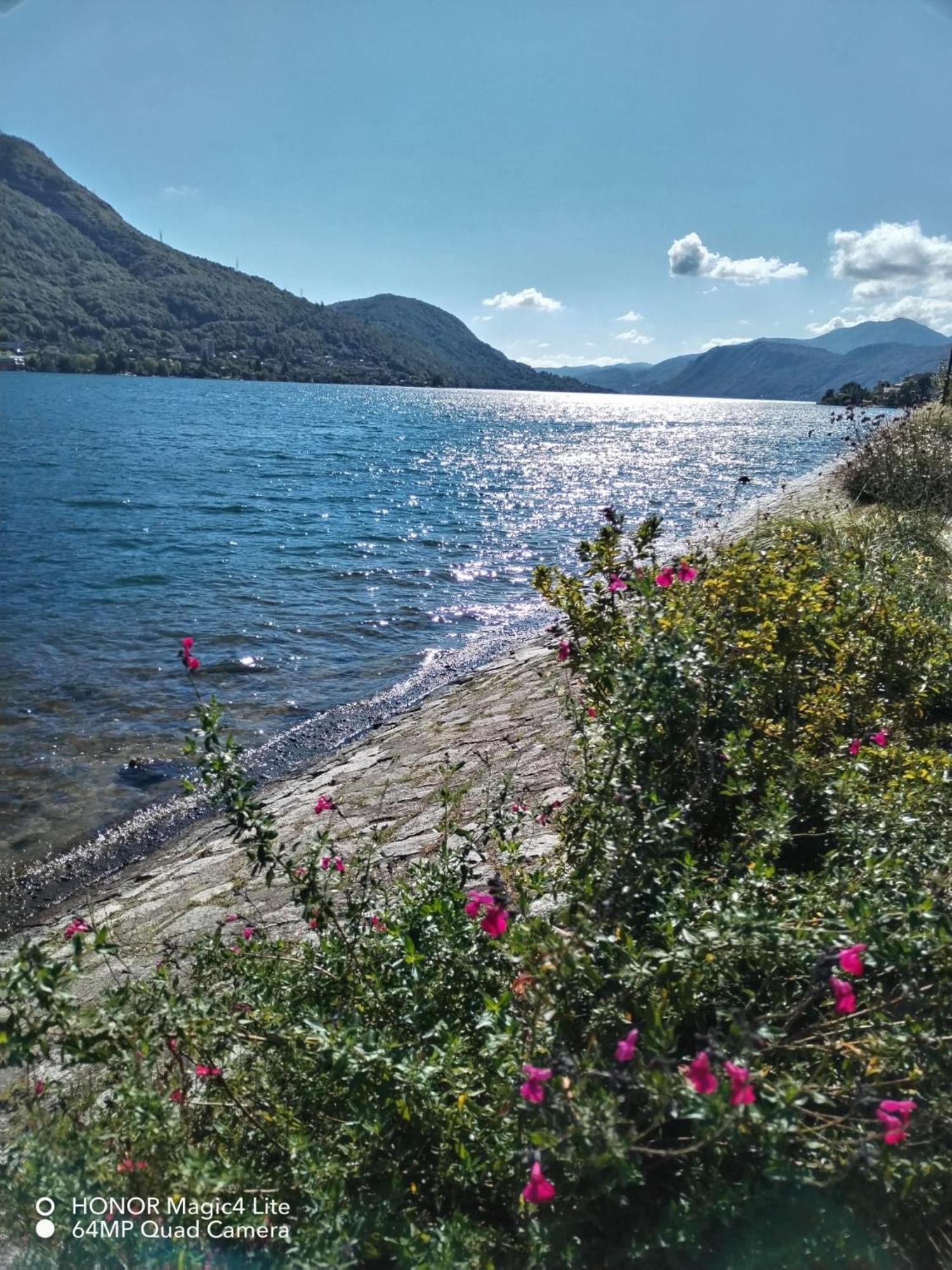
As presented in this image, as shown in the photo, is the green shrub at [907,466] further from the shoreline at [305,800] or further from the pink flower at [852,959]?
the pink flower at [852,959]

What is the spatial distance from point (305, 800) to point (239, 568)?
11.3 meters

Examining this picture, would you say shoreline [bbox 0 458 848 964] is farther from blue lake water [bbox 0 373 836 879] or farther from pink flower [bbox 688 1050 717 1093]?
pink flower [bbox 688 1050 717 1093]

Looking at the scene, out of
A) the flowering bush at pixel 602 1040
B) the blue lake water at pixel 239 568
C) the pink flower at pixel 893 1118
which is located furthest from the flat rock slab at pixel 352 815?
the pink flower at pixel 893 1118

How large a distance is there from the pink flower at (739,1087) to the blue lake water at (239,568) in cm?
695

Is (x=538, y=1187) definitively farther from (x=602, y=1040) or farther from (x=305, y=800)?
(x=305, y=800)

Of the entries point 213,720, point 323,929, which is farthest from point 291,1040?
point 213,720

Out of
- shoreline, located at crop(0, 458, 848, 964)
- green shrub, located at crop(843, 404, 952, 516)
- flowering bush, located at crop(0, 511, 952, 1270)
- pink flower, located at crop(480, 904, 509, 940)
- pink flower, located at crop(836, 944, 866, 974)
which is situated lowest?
shoreline, located at crop(0, 458, 848, 964)

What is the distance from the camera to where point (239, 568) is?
56.2 ft

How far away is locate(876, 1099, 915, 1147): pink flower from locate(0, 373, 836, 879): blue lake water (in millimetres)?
7115

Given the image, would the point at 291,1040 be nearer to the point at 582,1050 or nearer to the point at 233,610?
the point at 582,1050

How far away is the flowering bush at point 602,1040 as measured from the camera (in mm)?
1845

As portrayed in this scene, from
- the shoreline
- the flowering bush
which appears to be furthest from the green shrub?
the flowering bush

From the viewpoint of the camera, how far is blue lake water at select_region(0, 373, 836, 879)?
29.2 ft

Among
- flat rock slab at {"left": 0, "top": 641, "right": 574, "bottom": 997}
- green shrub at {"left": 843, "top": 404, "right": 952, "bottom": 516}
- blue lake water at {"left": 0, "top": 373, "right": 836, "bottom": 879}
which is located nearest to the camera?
flat rock slab at {"left": 0, "top": 641, "right": 574, "bottom": 997}
